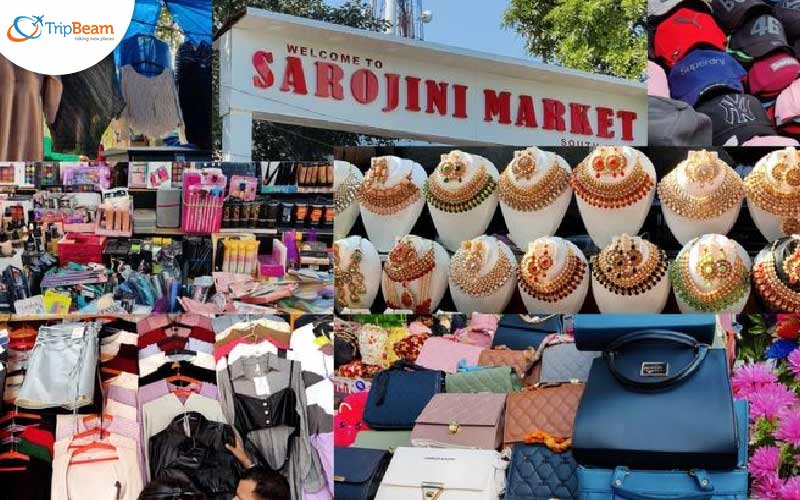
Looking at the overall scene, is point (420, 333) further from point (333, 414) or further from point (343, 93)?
point (343, 93)

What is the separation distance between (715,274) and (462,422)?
2.95 ft

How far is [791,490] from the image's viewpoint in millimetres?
3049

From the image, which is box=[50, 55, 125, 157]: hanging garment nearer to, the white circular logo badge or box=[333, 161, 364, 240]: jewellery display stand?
the white circular logo badge

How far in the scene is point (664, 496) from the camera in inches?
113

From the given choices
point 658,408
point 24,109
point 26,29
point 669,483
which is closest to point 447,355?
point 658,408

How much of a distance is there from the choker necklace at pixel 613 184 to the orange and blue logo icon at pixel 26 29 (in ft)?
6.38

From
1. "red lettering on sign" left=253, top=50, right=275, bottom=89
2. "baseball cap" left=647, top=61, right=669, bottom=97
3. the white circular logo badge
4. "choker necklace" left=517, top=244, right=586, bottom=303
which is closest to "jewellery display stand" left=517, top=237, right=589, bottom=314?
"choker necklace" left=517, top=244, right=586, bottom=303

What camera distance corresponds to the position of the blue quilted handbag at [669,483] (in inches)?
112

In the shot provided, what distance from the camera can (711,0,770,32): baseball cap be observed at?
148 inches

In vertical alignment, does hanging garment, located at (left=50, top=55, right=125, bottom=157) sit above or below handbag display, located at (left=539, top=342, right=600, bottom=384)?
above

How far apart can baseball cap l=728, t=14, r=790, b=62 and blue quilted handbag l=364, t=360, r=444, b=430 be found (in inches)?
62.0

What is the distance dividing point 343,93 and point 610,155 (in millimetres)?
1017

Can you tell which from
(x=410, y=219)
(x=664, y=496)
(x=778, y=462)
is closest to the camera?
(x=664, y=496)

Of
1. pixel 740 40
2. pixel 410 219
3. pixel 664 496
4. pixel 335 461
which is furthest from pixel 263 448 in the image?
pixel 740 40
